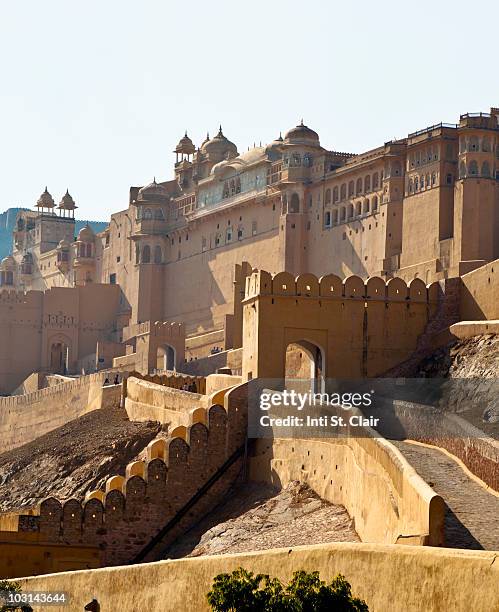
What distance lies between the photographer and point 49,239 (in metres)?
86.5

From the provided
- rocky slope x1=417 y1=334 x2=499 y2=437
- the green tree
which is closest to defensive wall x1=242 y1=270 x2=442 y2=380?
rocky slope x1=417 y1=334 x2=499 y2=437

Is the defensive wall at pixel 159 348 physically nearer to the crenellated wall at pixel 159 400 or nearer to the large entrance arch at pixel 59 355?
the large entrance arch at pixel 59 355

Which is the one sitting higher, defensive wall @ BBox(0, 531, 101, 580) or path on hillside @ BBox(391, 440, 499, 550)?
path on hillside @ BBox(391, 440, 499, 550)

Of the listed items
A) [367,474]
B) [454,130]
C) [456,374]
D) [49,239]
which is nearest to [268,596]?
[367,474]

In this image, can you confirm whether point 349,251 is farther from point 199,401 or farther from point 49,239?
point 49,239

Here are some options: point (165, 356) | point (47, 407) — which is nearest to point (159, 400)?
point (47, 407)

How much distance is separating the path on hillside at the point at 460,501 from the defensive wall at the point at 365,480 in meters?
0.40

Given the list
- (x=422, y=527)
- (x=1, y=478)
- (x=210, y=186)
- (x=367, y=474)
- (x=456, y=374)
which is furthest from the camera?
(x=210, y=186)

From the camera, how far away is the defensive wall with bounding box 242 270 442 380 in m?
32.7

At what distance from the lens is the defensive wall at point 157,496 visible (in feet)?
87.6

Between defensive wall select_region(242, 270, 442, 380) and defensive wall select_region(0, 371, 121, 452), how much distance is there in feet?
41.5

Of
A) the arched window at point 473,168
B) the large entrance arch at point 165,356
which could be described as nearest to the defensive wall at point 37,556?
the arched window at point 473,168

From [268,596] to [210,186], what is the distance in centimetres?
5384

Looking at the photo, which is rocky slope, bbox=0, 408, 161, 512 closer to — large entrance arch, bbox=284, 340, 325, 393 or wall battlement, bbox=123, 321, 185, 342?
large entrance arch, bbox=284, 340, 325, 393
